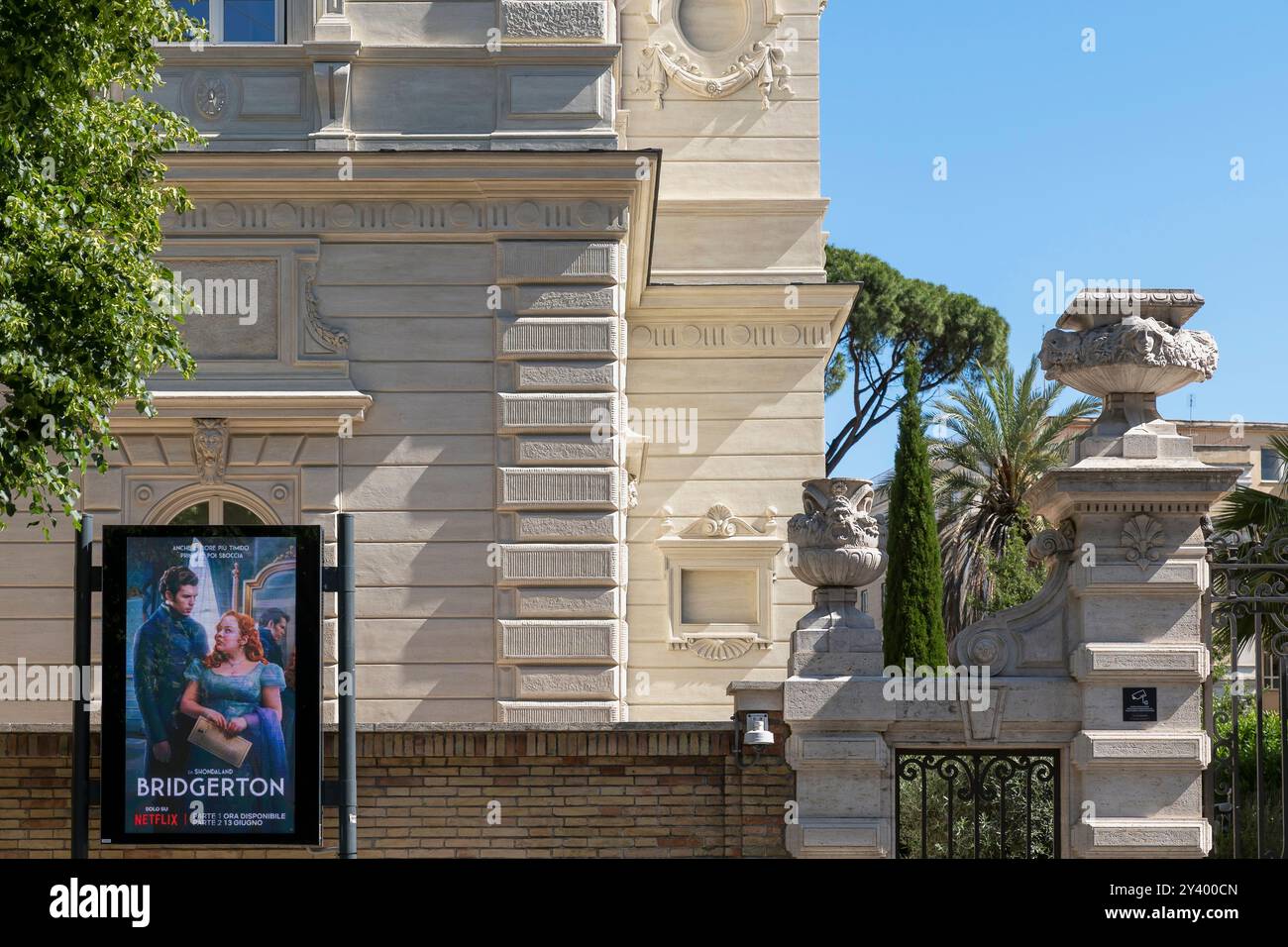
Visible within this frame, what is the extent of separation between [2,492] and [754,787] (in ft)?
18.8

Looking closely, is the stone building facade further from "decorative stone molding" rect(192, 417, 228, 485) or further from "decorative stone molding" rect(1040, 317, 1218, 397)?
"decorative stone molding" rect(1040, 317, 1218, 397)

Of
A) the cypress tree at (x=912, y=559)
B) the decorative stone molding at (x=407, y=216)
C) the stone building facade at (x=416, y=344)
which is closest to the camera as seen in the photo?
the stone building facade at (x=416, y=344)

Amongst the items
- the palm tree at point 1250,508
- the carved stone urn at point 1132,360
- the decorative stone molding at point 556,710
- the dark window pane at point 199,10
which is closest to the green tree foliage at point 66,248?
the decorative stone molding at point 556,710

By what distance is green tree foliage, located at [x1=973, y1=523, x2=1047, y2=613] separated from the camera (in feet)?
110

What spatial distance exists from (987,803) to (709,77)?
43.9 feet

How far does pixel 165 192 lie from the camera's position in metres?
14.2

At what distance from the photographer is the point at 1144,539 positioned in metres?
12.4

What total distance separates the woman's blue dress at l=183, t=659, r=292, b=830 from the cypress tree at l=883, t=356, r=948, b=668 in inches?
691

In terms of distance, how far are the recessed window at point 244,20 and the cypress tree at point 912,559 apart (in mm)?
13299

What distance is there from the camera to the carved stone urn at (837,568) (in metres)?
12.4

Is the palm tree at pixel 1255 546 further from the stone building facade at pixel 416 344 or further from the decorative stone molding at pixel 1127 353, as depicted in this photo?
the stone building facade at pixel 416 344

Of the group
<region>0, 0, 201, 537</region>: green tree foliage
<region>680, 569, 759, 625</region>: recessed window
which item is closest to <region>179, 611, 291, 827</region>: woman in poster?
<region>0, 0, 201, 537</region>: green tree foliage

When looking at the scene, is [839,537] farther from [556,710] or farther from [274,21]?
[274,21]
